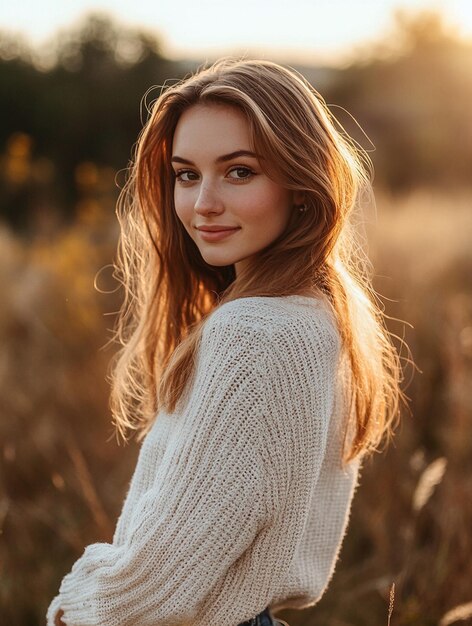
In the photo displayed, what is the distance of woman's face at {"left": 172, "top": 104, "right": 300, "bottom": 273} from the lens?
5.72 ft

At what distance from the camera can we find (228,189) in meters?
1.76

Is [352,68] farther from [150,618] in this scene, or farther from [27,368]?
[150,618]

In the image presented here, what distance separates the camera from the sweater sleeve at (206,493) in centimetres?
146

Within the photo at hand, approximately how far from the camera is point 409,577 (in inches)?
126

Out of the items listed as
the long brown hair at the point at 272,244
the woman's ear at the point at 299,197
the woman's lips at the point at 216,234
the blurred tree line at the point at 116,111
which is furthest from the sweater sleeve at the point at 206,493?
the blurred tree line at the point at 116,111

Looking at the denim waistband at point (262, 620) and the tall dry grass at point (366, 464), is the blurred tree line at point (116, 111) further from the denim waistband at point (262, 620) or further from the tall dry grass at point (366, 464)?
the denim waistband at point (262, 620)

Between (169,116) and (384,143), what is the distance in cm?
1853

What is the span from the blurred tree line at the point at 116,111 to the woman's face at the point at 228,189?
477 inches

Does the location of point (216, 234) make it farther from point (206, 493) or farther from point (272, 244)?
point (206, 493)

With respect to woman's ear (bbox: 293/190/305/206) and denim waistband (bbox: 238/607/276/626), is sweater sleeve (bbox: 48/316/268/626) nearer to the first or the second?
denim waistband (bbox: 238/607/276/626)

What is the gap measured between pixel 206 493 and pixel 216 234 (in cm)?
64

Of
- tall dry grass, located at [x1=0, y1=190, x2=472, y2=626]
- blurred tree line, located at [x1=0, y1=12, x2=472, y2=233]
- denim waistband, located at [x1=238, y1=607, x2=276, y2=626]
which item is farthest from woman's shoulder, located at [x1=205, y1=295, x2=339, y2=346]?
blurred tree line, located at [x1=0, y1=12, x2=472, y2=233]

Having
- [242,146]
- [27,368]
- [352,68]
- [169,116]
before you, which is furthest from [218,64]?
[352,68]

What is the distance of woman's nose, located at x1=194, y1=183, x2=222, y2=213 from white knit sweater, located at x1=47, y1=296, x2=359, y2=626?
0.30 meters
